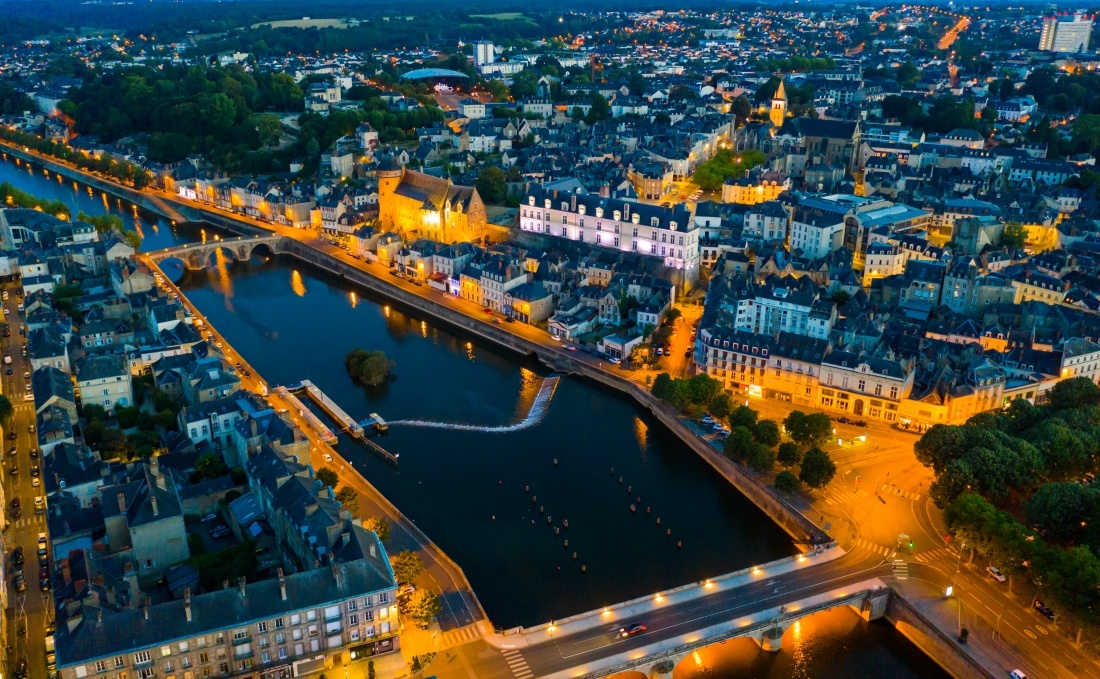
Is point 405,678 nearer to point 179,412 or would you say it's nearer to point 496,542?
point 496,542

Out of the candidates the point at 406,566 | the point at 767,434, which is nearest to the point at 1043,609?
the point at 767,434

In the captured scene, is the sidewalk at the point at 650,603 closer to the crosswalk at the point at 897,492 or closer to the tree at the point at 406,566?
the tree at the point at 406,566

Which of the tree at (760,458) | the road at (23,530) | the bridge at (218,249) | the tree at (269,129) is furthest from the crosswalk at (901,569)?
the tree at (269,129)

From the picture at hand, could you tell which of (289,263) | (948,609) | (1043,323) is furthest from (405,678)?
(289,263)

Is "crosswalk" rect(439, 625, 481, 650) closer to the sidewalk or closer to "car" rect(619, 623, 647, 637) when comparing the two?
the sidewalk

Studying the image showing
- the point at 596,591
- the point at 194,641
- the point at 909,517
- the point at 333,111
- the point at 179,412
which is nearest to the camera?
the point at 194,641

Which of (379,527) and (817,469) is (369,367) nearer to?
(379,527)

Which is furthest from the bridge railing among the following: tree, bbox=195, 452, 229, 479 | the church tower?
the church tower
